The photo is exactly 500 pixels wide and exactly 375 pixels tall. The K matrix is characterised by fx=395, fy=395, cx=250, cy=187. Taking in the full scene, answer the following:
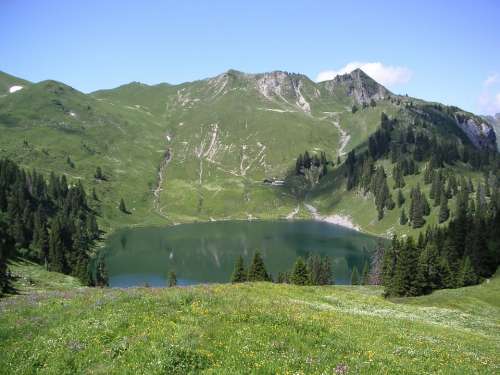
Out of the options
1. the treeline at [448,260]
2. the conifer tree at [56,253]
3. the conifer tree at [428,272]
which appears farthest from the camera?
the conifer tree at [56,253]

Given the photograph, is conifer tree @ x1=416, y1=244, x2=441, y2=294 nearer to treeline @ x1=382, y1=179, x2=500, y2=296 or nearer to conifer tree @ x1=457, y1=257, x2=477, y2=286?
treeline @ x1=382, y1=179, x2=500, y2=296

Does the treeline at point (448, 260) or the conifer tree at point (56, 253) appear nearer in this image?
the treeline at point (448, 260)

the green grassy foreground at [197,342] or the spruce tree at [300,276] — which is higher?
the green grassy foreground at [197,342]

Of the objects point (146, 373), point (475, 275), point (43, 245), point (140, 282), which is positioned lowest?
point (140, 282)

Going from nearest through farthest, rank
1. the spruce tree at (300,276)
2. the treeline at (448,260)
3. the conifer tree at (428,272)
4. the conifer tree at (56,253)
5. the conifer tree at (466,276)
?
the treeline at (448,260)
the conifer tree at (428,272)
the conifer tree at (466,276)
the spruce tree at (300,276)
the conifer tree at (56,253)

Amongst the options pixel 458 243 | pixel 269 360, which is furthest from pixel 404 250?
pixel 269 360

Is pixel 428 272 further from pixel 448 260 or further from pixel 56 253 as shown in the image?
pixel 56 253

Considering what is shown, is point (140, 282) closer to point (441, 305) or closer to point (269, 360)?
point (441, 305)

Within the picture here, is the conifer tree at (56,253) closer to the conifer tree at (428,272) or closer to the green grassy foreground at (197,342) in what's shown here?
the conifer tree at (428,272)

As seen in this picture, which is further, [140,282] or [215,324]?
[140,282]

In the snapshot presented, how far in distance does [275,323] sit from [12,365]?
1028cm

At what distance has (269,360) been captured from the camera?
43.5 feet

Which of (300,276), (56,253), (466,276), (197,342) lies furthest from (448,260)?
(56,253)

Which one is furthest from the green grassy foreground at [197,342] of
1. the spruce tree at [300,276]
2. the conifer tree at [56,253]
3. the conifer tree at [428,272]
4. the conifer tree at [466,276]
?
the conifer tree at [56,253]
